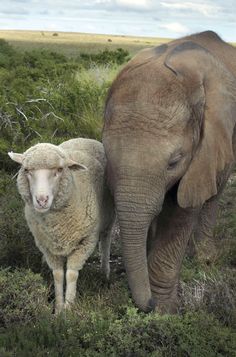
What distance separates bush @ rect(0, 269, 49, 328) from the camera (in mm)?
5453

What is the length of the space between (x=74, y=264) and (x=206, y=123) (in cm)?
174

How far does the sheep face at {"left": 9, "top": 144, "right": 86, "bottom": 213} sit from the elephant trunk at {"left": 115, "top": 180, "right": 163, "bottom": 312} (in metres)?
0.54

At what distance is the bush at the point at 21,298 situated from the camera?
5453mm

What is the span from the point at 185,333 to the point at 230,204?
15.0 ft

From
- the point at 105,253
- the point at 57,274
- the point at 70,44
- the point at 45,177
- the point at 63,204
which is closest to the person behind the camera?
the point at 45,177

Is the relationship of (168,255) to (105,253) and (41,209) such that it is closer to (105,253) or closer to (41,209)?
(105,253)

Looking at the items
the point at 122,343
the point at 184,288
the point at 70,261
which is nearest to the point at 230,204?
the point at 184,288

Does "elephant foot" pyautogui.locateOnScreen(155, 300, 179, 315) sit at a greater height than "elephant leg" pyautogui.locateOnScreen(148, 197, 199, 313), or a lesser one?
lesser

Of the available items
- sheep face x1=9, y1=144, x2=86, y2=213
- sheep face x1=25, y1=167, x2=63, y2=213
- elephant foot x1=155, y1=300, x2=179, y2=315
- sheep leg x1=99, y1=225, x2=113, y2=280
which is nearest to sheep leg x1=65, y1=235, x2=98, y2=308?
sheep face x1=9, y1=144, x2=86, y2=213

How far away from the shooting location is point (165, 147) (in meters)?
5.17

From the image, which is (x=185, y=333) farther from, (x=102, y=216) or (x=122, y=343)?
(x=102, y=216)

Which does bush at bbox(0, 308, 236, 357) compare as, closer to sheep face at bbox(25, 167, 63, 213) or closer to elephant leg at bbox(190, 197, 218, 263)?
sheep face at bbox(25, 167, 63, 213)

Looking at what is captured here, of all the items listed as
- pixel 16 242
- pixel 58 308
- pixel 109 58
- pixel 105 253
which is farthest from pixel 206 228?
pixel 109 58

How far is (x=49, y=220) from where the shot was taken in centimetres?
566
